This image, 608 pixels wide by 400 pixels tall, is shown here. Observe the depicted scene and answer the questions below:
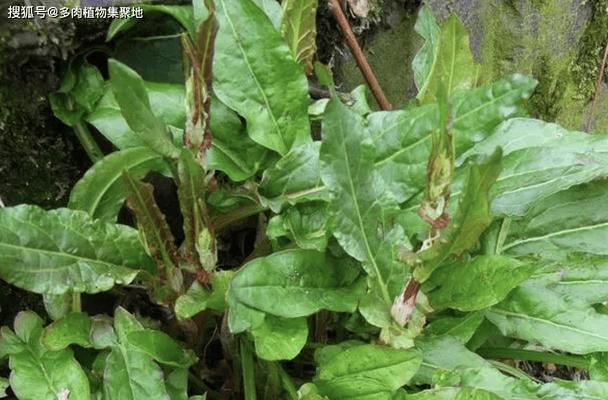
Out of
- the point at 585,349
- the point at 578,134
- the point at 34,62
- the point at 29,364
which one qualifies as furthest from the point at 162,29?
the point at 585,349

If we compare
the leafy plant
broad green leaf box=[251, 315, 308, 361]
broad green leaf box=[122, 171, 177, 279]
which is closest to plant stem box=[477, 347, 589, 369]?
the leafy plant

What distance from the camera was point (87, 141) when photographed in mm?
992

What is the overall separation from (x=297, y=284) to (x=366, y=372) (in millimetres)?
126

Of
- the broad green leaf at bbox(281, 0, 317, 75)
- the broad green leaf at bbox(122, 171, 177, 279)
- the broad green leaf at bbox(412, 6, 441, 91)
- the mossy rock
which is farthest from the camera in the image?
the mossy rock

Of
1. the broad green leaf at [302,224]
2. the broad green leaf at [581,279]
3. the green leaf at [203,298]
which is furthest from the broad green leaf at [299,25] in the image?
the broad green leaf at [581,279]

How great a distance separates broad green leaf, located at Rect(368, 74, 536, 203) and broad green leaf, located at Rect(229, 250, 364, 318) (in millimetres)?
124

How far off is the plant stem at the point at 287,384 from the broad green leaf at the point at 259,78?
0.28 meters

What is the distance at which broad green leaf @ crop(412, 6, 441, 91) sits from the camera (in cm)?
113

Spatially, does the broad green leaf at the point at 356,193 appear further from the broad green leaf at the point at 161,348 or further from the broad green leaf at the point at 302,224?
the broad green leaf at the point at 161,348

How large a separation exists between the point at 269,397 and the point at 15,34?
547 millimetres

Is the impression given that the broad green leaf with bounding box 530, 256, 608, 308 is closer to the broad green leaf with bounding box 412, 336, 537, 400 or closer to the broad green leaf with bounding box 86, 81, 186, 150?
the broad green leaf with bounding box 412, 336, 537, 400

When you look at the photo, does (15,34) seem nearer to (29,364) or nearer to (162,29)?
(162,29)

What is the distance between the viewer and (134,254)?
88 centimetres

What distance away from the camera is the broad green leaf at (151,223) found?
2.59 feet
